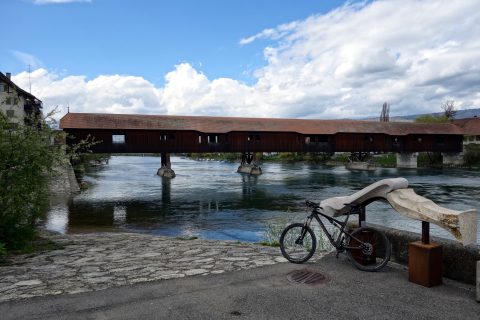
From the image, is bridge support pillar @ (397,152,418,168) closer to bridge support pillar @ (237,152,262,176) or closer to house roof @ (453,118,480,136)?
house roof @ (453,118,480,136)

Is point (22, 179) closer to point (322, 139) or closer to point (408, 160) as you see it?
point (322, 139)

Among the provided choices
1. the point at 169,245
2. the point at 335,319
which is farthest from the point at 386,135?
the point at 335,319

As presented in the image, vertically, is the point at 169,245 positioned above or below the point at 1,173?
below

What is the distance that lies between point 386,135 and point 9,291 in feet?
141

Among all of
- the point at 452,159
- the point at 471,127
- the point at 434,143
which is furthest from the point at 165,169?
the point at 471,127

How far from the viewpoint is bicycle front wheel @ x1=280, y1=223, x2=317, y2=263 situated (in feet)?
17.6

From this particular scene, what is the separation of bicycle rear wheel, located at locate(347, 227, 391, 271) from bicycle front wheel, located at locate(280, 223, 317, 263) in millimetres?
543

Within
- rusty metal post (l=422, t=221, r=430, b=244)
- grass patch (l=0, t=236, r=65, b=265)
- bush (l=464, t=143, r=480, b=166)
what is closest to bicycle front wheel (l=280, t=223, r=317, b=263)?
rusty metal post (l=422, t=221, r=430, b=244)

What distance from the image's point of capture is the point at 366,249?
4.93 meters

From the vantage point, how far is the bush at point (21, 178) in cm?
674

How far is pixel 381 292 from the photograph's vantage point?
13.7 feet

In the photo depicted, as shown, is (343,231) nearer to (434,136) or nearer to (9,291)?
(9,291)

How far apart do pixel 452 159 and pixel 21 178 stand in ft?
168

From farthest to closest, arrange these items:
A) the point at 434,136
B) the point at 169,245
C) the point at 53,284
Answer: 1. the point at 434,136
2. the point at 169,245
3. the point at 53,284
